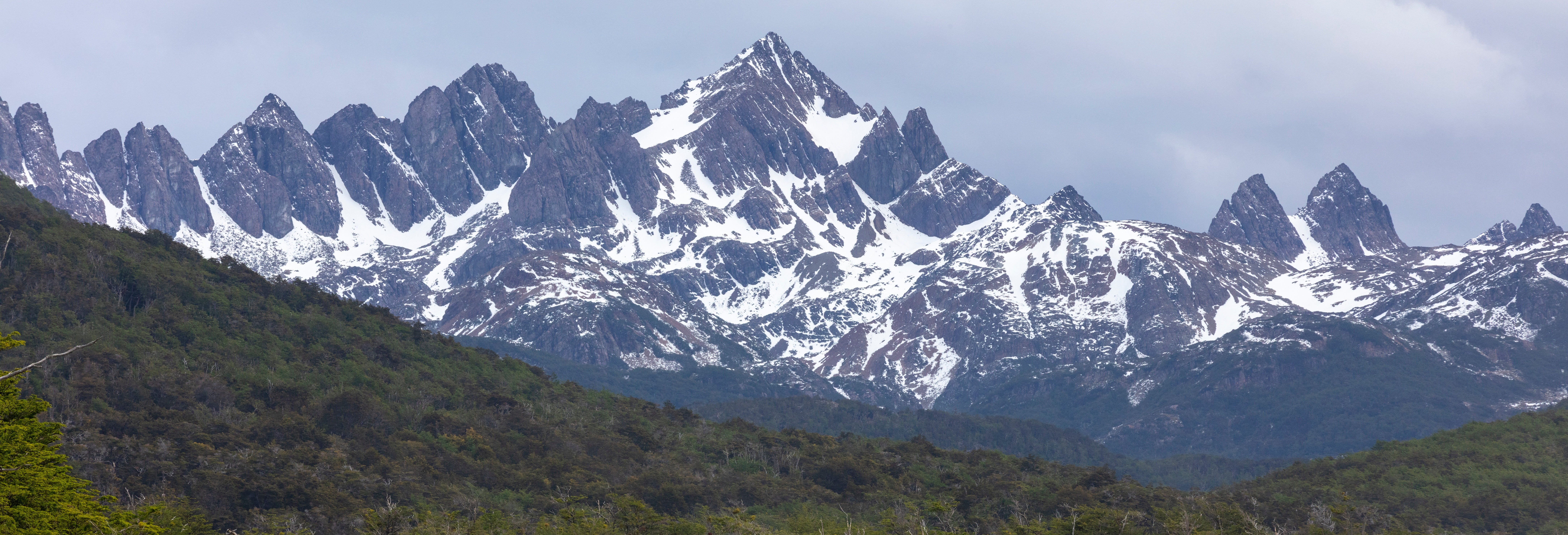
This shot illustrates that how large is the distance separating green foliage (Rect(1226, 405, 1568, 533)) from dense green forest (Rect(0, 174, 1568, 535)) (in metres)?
0.51

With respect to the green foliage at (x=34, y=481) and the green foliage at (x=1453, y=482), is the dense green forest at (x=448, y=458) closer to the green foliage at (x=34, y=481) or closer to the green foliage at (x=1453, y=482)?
the green foliage at (x=1453, y=482)

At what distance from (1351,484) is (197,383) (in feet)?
456

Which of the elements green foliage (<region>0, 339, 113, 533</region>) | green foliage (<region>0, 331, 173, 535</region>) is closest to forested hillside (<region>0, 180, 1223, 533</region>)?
green foliage (<region>0, 331, 173, 535</region>)

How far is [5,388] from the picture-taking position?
177 feet

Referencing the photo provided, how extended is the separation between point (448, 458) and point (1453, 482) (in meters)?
124

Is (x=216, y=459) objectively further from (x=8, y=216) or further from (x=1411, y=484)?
(x=1411, y=484)

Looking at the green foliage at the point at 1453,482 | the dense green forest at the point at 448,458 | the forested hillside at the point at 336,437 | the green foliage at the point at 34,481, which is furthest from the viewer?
the green foliage at the point at 1453,482

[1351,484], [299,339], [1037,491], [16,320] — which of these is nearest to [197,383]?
[16,320]

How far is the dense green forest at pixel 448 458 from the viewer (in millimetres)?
114875

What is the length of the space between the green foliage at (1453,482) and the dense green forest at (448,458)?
505mm

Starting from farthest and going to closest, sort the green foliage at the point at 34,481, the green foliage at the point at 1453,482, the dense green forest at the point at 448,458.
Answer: the green foliage at the point at 1453,482 → the dense green forest at the point at 448,458 → the green foliage at the point at 34,481

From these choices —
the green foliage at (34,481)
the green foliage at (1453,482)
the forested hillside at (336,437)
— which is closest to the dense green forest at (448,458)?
the forested hillside at (336,437)

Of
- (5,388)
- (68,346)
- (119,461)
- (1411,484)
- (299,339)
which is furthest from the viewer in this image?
(299,339)

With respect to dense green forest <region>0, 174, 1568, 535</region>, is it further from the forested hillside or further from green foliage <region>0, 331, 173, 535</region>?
green foliage <region>0, 331, 173, 535</region>
